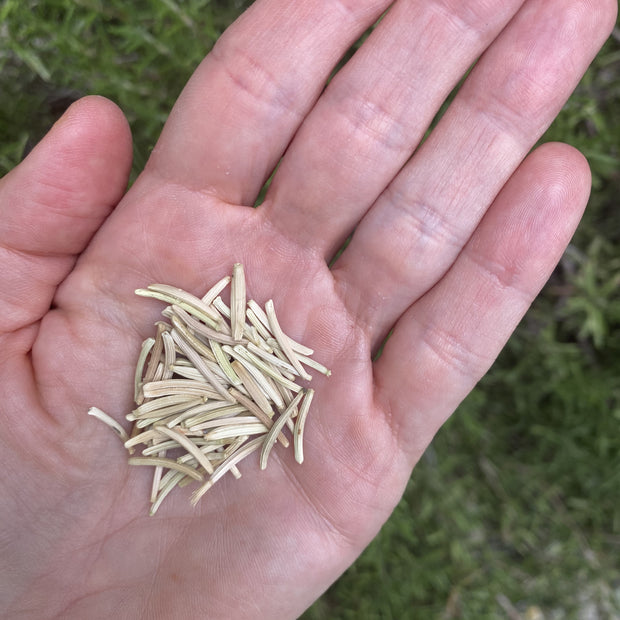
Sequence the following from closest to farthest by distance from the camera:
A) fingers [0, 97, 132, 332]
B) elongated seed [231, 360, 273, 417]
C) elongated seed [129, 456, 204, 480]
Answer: fingers [0, 97, 132, 332] → elongated seed [129, 456, 204, 480] → elongated seed [231, 360, 273, 417]

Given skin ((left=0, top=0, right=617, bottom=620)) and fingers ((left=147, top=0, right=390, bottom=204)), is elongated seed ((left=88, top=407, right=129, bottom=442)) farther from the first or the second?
fingers ((left=147, top=0, right=390, bottom=204))

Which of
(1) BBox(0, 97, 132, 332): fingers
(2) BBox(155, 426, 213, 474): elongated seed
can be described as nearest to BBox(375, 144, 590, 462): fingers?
(2) BBox(155, 426, 213, 474): elongated seed

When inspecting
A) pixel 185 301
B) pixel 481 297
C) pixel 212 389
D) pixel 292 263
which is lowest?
pixel 212 389

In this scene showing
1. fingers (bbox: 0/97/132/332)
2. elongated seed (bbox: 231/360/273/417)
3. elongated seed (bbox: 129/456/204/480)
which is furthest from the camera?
elongated seed (bbox: 231/360/273/417)

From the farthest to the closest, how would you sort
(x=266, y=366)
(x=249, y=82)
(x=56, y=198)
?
(x=266, y=366)
(x=249, y=82)
(x=56, y=198)

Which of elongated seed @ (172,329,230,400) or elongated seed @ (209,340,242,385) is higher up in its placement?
elongated seed @ (209,340,242,385)

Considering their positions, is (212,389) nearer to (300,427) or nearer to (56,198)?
(300,427)

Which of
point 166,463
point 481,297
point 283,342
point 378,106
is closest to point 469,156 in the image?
point 378,106
